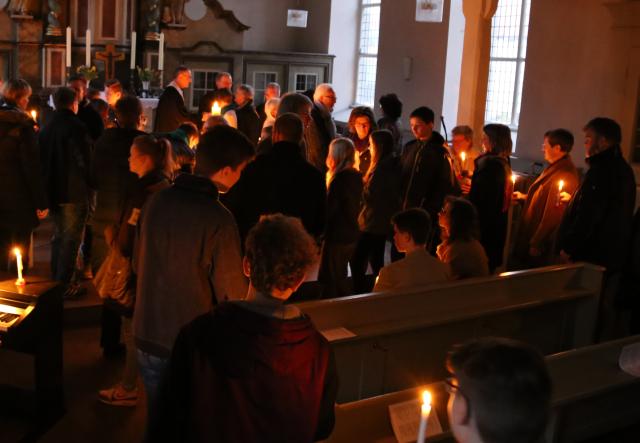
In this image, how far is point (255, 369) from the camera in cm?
211

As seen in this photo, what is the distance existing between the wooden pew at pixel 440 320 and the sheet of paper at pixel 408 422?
54 centimetres

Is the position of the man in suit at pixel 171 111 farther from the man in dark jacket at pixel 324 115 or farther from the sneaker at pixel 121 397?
the sneaker at pixel 121 397

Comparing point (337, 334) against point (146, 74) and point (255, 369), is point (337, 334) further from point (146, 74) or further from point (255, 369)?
point (146, 74)

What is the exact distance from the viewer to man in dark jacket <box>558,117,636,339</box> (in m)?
5.09

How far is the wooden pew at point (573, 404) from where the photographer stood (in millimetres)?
3145

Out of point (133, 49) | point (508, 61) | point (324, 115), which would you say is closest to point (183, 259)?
point (324, 115)

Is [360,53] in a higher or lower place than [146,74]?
higher

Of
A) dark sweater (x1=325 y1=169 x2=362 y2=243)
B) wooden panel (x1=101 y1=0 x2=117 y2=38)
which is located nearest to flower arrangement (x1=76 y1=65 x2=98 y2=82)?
wooden panel (x1=101 y1=0 x2=117 y2=38)

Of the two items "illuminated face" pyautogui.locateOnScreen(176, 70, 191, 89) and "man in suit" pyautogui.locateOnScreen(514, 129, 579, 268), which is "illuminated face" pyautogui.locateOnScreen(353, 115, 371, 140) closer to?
"man in suit" pyautogui.locateOnScreen(514, 129, 579, 268)

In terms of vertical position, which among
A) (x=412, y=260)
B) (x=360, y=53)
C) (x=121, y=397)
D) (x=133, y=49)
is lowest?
(x=121, y=397)

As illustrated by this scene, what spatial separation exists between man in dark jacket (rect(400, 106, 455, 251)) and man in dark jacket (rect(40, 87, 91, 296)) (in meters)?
2.40

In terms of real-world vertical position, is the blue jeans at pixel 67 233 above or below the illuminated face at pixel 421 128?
below

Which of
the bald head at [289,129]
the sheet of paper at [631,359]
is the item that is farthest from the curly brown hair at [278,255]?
the sheet of paper at [631,359]

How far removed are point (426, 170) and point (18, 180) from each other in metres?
2.97
